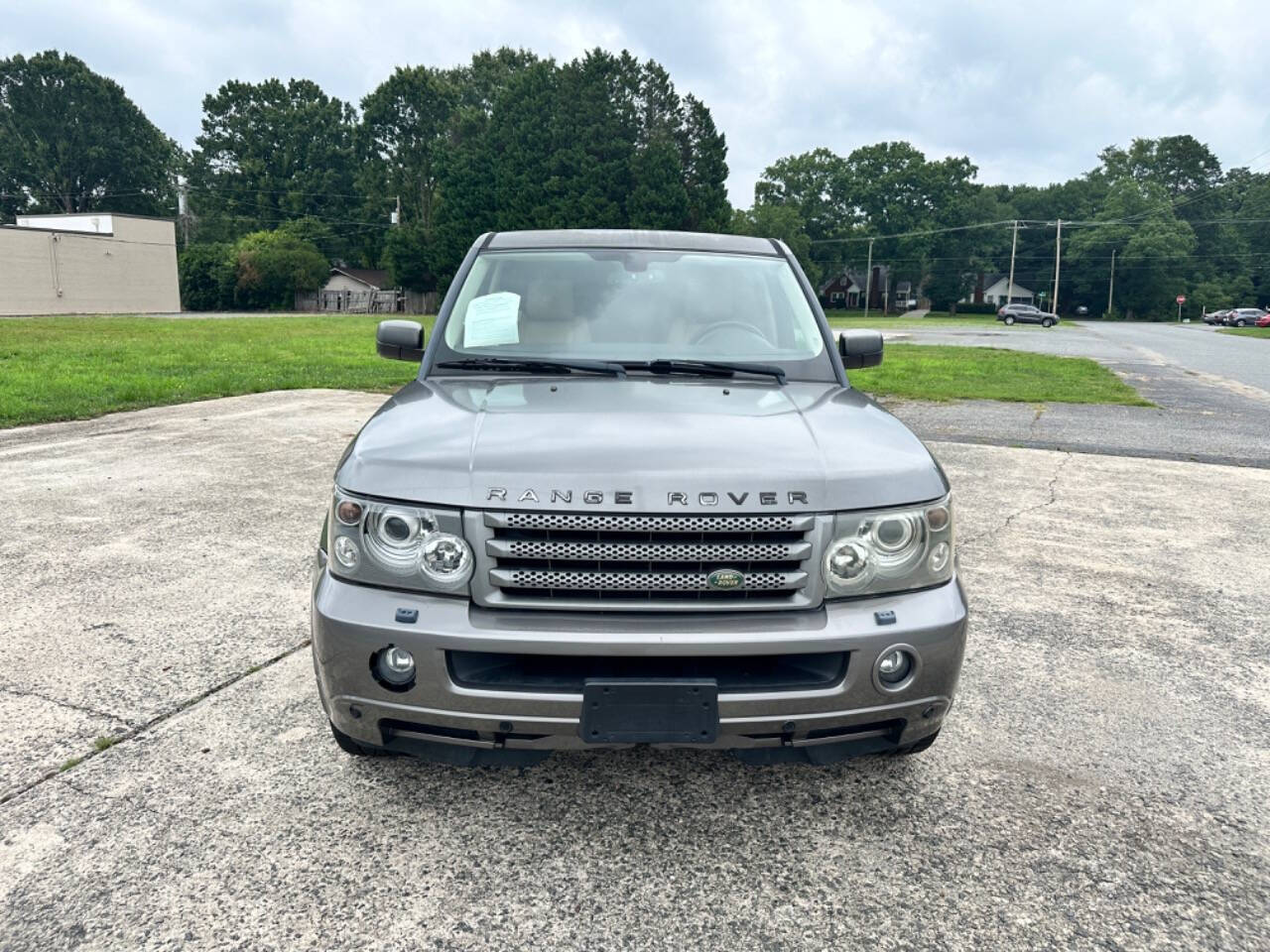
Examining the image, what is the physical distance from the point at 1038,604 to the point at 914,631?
247cm

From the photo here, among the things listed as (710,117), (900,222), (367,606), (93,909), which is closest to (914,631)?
(367,606)

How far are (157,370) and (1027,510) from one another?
13904 millimetres

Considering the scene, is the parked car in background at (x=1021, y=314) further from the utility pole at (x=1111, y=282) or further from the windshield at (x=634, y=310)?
the windshield at (x=634, y=310)

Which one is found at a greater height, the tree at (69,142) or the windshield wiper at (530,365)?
the tree at (69,142)

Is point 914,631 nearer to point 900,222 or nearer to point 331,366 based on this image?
point 331,366

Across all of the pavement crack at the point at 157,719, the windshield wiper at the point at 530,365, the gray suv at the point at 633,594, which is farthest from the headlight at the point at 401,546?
the pavement crack at the point at 157,719

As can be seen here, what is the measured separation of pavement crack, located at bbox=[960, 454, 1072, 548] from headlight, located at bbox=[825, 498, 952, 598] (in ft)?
10.2

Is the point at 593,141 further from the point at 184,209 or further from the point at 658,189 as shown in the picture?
the point at 184,209

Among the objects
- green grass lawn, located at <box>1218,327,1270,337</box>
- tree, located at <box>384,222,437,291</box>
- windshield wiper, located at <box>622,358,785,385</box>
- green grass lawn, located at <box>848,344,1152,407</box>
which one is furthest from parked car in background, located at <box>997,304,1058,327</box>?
windshield wiper, located at <box>622,358,785,385</box>

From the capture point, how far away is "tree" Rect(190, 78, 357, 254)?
81.4 metres

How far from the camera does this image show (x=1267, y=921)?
7.02 ft

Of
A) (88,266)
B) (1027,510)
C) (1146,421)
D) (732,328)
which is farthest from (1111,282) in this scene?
(732,328)

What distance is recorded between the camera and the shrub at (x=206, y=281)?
203ft

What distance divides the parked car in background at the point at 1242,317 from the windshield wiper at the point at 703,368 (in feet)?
251
